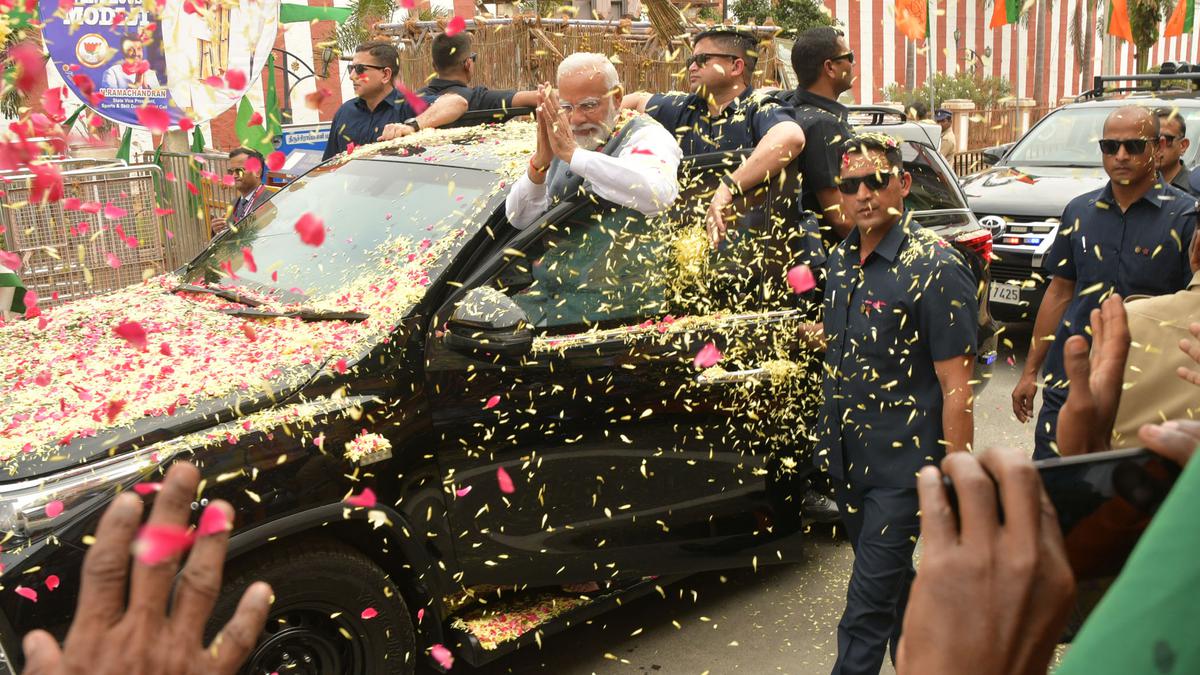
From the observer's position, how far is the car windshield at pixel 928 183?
6.90 m

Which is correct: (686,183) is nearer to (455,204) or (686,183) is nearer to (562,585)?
(455,204)

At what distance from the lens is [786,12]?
26375 millimetres

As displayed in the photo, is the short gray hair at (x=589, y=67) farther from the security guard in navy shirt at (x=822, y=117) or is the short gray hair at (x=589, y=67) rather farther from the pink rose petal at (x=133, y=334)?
the pink rose petal at (x=133, y=334)

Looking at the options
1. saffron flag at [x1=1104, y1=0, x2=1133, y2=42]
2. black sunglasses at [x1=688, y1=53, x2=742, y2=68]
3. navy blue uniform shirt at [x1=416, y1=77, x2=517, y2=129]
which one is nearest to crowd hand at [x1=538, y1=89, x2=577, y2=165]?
black sunglasses at [x1=688, y1=53, x2=742, y2=68]

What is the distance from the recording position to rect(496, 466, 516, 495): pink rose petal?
371 cm

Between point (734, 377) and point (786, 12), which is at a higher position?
point (786, 12)

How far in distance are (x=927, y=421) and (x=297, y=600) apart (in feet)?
6.98

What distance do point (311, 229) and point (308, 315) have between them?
0.67 metres

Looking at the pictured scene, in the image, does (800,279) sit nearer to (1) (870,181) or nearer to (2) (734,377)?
(2) (734,377)

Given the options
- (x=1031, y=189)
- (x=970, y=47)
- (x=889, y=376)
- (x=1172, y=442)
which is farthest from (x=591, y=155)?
(x=970, y=47)

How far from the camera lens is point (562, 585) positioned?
3.95 m

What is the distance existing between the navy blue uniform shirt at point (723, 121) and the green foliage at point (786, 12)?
21.1 meters

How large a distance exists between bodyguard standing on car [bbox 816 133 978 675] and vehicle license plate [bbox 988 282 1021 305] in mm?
5570

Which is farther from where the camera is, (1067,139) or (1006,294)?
(1067,139)
